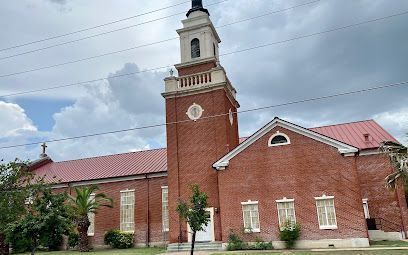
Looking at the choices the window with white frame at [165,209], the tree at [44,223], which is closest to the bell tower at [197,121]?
the window with white frame at [165,209]

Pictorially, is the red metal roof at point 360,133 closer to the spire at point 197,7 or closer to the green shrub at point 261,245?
the green shrub at point 261,245

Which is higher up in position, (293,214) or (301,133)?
(301,133)

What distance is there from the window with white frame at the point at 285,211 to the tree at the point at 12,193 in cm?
1537

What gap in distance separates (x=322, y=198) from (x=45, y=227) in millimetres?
15915

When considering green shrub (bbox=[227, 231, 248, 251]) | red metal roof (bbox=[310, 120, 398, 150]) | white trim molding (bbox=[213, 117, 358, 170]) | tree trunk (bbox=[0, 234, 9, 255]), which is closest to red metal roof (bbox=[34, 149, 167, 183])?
white trim molding (bbox=[213, 117, 358, 170])

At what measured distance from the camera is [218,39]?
105ft

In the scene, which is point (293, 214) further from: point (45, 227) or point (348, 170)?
point (45, 227)

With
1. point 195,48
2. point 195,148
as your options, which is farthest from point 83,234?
point 195,48

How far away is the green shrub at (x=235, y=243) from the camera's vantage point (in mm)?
23922

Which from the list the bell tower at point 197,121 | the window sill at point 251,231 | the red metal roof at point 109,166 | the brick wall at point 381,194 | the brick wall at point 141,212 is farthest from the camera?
the red metal roof at point 109,166

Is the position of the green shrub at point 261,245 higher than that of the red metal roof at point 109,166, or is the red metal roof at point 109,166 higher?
the red metal roof at point 109,166

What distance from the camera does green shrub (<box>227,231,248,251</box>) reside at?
23922mm

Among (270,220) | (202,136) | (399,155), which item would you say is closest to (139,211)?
(202,136)

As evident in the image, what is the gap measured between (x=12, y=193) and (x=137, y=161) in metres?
13.8
